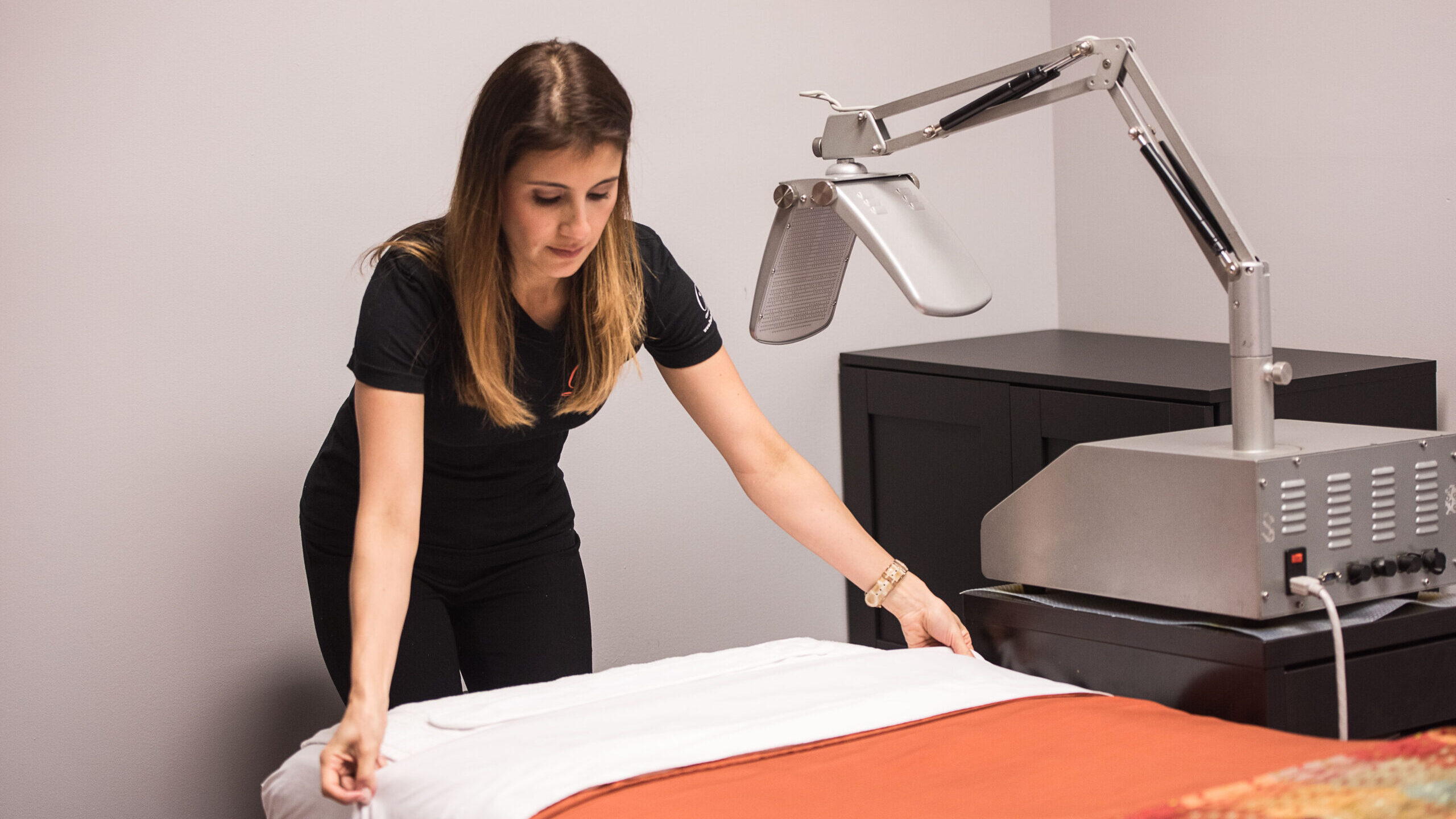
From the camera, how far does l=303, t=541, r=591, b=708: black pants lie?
159 cm

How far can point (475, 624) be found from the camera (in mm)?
1677

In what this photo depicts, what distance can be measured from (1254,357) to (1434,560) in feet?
0.88

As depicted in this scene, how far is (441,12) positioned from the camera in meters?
2.15

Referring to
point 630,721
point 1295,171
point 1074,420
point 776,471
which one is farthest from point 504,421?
point 1295,171

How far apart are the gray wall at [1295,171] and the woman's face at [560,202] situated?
1356 millimetres

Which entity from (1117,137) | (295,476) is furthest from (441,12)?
(1117,137)

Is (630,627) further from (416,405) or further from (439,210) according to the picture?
(416,405)

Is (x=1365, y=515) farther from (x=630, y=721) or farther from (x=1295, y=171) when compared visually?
(x=1295, y=171)

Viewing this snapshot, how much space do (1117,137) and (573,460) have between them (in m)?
1.22

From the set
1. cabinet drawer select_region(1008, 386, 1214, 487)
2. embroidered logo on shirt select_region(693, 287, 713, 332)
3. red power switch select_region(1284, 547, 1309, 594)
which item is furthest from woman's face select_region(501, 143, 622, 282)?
cabinet drawer select_region(1008, 386, 1214, 487)

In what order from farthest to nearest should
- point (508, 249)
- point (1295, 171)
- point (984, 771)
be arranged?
point (1295, 171)
point (508, 249)
point (984, 771)

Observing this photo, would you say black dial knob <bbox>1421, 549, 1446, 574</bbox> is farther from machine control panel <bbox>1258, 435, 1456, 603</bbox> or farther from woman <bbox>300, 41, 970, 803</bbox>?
woman <bbox>300, 41, 970, 803</bbox>

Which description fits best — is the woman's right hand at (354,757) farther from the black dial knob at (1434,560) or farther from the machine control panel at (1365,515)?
the black dial knob at (1434,560)

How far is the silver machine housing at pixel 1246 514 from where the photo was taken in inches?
47.1
